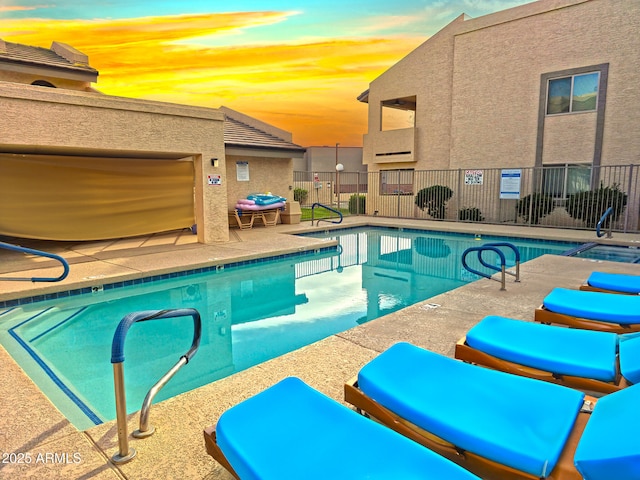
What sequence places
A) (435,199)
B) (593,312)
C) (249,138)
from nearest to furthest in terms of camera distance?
(593,312) → (249,138) → (435,199)

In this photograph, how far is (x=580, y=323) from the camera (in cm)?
369

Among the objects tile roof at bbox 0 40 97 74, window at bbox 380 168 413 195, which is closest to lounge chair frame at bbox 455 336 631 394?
tile roof at bbox 0 40 97 74

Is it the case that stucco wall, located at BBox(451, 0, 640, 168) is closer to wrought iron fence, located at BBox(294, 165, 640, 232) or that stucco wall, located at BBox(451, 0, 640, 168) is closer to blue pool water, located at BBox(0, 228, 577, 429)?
wrought iron fence, located at BBox(294, 165, 640, 232)

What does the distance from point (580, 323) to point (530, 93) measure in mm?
14529

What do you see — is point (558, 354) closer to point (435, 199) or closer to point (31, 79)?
point (435, 199)

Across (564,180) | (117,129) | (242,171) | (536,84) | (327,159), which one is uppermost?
(536,84)

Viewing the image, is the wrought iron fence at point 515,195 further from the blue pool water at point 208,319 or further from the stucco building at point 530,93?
the blue pool water at point 208,319

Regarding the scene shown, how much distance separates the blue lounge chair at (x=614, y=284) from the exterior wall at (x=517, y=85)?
1129 centimetres

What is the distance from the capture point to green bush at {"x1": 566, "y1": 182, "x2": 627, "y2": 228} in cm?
1301

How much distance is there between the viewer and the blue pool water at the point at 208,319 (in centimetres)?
407

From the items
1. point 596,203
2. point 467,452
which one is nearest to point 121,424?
point 467,452

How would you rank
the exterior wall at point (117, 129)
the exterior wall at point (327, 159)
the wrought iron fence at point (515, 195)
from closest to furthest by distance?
1. the exterior wall at point (117, 129)
2. the wrought iron fence at point (515, 195)
3. the exterior wall at point (327, 159)

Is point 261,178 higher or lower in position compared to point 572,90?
lower

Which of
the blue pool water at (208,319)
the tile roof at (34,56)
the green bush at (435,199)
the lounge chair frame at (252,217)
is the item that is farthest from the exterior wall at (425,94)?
the tile roof at (34,56)
